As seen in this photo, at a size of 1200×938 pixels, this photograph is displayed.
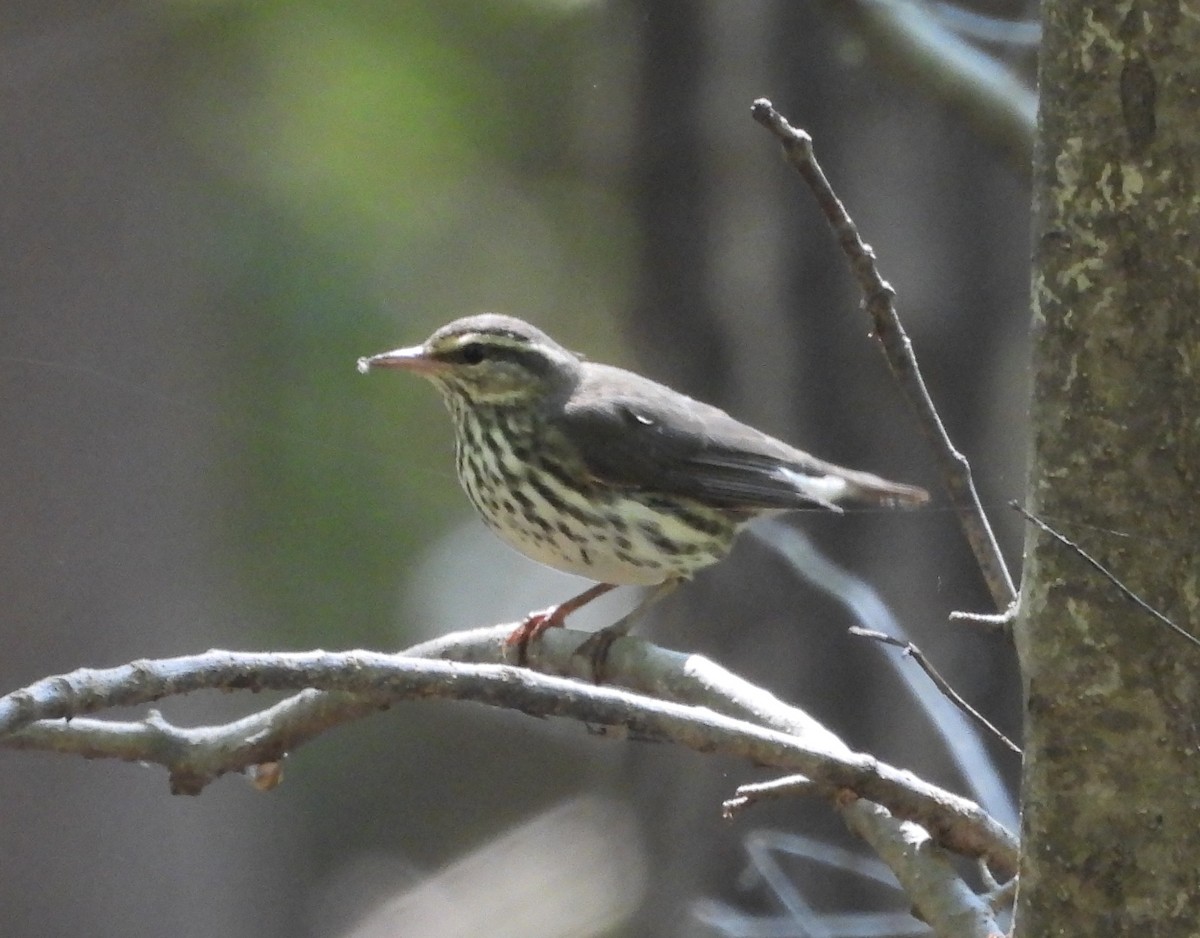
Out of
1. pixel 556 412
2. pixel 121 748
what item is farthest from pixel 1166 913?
pixel 556 412

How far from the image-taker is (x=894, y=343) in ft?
3.82

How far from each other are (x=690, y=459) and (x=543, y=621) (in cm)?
31

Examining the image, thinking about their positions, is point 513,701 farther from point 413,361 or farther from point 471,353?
point 471,353

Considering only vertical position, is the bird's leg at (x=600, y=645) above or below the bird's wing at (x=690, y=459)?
below

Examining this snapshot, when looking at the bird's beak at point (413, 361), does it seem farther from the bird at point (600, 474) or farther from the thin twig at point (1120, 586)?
the thin twig at point (1120, 586)

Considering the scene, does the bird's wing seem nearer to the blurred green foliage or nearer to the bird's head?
the bird's head

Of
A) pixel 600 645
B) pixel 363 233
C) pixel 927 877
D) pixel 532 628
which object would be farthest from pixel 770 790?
pixel 363 233

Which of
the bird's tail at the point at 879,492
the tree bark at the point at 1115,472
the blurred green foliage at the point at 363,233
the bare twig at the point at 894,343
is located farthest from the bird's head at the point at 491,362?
the tree bark at the point at 1115,472

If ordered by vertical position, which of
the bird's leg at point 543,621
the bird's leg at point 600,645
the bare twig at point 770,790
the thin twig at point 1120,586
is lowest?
the bird's leg at point 543,621

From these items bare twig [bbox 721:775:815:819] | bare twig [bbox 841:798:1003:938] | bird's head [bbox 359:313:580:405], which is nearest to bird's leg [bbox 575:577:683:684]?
bird's head [bbox 359:313:580:405]

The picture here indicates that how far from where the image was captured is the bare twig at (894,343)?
1.12 meters

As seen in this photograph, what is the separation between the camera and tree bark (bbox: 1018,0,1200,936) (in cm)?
95

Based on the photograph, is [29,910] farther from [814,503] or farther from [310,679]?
[310,679]

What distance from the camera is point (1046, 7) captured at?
38.9 inches
